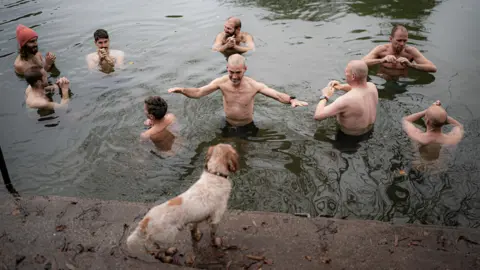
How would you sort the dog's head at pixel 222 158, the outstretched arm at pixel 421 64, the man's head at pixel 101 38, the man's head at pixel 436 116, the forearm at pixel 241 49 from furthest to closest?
the forearm at pixel 241 49 < the man's head at pixel 101 38 < the outstretched arm at pixel 421 64 < the man's head at pixel 436 116 < the dog's head at pixel 222 158

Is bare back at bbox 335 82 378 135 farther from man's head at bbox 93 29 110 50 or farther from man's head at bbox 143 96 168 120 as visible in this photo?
man's head at bbox 93 29 110 50

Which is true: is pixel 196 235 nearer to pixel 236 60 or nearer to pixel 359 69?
pixel 236 60

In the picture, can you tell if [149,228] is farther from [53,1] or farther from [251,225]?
[53,1]

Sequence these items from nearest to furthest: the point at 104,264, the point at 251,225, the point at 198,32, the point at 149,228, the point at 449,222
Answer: the point at 149,228 → the point at 104,264 → the point at 251,225 → the point at 449,222 → the point at 198,32

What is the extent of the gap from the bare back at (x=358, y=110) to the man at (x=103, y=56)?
19.6ft

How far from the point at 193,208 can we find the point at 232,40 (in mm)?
6480

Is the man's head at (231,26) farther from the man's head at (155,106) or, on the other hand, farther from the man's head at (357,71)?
the man's head at (357,71)

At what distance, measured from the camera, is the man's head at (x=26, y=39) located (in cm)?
806

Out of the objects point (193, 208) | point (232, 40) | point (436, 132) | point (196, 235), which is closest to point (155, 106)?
point (196, 235)

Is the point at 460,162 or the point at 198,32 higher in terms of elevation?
the point at 198,32

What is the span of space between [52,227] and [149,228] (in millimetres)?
1721

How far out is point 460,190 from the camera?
5.43 meters

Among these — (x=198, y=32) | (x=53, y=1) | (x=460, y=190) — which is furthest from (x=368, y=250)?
(x=53, y=1)

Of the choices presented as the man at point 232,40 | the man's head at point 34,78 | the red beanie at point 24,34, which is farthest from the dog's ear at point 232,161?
the red beanie at point 24,34
